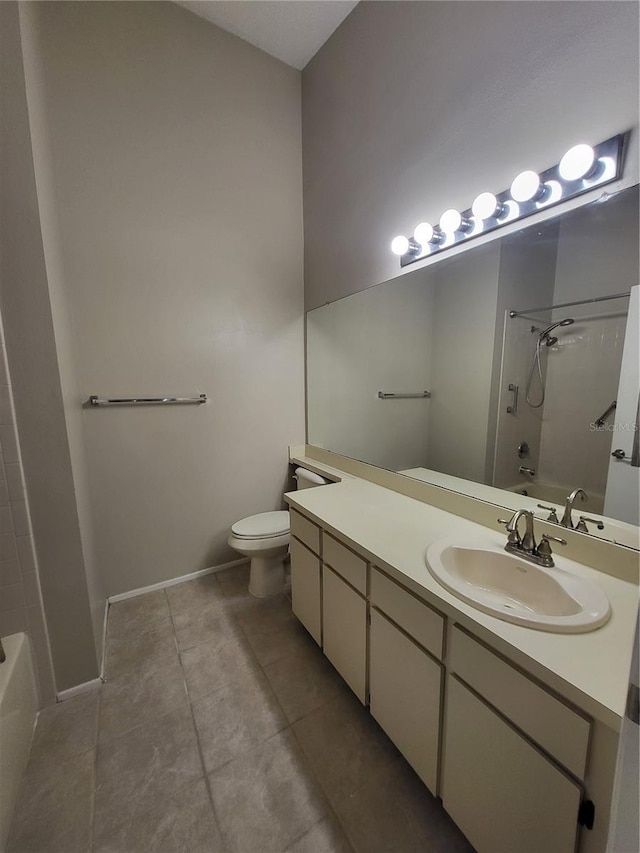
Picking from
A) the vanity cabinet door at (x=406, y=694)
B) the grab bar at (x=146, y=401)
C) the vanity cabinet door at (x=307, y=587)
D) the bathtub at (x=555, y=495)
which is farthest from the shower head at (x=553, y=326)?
the grab bar at (x=146, y=401)

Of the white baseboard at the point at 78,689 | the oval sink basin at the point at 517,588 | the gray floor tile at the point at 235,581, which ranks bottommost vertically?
the gray floor tile at the point at 235,581

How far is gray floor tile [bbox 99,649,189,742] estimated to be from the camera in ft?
4.23

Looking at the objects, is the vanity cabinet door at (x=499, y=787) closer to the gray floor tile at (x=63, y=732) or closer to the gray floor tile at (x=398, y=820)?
the gray floor tile at (x=398, y=820)

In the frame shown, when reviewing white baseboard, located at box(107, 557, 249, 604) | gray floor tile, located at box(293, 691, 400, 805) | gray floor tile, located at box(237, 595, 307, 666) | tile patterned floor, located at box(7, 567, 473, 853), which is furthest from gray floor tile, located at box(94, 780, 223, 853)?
white baseboard, located at box(107, 557, 249, 604)

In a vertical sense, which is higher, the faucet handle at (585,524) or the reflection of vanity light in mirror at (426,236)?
the reflection of vanity light in mirror at (426,236)

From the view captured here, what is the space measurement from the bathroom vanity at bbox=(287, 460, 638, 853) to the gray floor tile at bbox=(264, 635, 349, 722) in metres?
0.15

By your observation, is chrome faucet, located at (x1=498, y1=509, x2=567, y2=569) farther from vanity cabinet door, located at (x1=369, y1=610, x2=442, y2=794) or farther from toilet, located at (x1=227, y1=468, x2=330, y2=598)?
toilet, located at (x1=227, y1=468, x2=330, y2=598)

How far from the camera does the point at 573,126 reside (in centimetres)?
102

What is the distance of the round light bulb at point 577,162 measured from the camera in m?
0.97

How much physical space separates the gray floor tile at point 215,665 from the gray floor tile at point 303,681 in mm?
124

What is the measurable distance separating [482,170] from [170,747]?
8.08ft

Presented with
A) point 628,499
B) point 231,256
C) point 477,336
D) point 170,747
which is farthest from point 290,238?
point 170,747

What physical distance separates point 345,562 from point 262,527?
0.88m

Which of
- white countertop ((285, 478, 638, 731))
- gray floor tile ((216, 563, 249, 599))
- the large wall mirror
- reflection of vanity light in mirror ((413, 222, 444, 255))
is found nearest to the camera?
white countertop ((285, 478, 638, 731))
